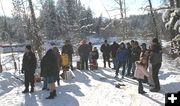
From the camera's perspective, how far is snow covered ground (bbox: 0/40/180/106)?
13.5m

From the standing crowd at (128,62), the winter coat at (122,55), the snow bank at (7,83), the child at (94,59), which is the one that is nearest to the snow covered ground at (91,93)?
the snow bank at (7,83)

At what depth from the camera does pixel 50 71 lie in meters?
14.2

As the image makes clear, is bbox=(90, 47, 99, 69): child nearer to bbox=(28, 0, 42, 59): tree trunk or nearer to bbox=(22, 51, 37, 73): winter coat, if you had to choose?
bbox=(28, 0, 42, 59): tree trunk

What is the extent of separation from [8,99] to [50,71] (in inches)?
87.7

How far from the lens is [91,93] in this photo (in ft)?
49.5

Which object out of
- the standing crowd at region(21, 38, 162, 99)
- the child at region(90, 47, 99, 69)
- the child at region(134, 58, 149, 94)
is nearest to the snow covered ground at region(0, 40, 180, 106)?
the child at region(134, 58, 149, 94)

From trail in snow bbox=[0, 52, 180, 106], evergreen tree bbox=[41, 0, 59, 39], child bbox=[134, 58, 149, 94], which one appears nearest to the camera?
trail in snow bbox=[0, 52, 180, 106]

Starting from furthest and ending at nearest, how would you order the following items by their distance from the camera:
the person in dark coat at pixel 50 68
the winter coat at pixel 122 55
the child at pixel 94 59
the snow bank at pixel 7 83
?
the child at pixel 94 59, the winter coat at pixel 122 55, the snow bank at pixel 7 83, the person in dark coat at pixel 50 68

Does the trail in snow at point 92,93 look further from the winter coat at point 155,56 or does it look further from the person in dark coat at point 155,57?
the winter coat at point 155,56

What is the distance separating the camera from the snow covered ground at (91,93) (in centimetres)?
1347

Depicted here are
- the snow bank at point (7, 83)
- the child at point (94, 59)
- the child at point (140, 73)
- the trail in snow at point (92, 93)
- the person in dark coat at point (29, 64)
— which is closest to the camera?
the trail in snow at point (92, 93)

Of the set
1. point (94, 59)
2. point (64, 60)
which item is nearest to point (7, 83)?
point (64, 60)

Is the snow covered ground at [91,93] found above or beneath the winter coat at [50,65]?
beneath

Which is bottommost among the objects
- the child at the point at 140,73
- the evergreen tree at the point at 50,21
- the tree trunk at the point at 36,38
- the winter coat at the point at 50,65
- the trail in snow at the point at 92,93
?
the trail in snow at the point at 92,93
